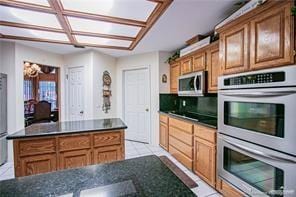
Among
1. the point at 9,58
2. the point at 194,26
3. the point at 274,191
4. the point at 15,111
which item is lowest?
the point at 274,191

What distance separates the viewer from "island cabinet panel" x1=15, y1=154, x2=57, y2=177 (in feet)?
6.96

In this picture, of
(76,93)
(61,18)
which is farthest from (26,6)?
(76,93)

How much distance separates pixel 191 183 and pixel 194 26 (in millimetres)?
2368

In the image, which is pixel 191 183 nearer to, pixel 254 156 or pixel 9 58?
pixel 254 156

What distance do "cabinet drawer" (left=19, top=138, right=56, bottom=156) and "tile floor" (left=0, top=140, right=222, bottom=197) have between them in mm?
1253

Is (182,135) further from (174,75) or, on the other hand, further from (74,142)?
(74,142)

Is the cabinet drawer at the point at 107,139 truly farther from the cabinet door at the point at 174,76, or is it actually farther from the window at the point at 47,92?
the window at the point at 47,92

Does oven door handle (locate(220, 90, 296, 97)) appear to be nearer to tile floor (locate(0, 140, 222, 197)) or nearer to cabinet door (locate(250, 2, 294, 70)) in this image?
cabinet door (locate(250, 2, 294, 70))

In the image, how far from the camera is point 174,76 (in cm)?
427

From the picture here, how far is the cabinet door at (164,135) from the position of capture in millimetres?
4051

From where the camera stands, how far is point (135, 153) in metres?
4.05

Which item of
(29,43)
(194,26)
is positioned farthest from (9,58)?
(194,26)

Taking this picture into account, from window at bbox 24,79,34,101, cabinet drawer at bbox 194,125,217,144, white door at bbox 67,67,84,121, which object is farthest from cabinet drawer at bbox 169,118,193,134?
window at bbox 24,79,34,101

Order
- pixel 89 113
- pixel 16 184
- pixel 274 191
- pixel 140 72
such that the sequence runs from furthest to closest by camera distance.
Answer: pixel 140 72
pixel 89 113
pixel 274 191
pixel 16 184
